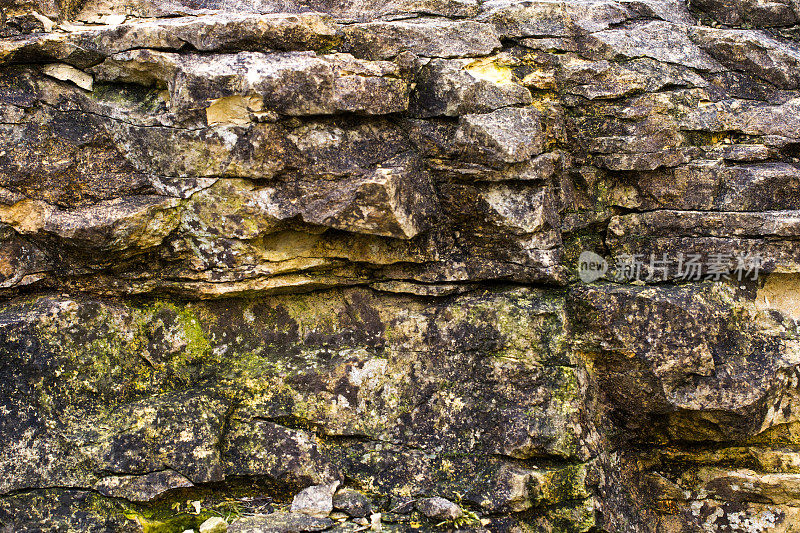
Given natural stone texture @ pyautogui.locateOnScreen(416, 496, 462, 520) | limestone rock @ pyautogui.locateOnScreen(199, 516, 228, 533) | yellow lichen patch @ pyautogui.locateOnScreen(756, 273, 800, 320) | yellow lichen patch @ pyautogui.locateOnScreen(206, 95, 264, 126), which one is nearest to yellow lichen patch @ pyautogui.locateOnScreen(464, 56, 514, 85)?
yellow lichen patch @ pyautogui.locateOnScreen(206, 95, 264, 126)

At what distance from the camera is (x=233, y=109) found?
510cm

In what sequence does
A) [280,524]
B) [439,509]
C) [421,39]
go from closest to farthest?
[280,524] → [439,509] → [421,39]

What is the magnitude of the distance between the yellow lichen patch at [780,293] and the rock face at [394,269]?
0.03 metres

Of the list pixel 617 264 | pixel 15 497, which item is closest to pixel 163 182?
pixel 15 497

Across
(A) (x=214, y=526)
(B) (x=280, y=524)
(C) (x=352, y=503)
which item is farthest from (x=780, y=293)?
(A) (x=214, y=526)

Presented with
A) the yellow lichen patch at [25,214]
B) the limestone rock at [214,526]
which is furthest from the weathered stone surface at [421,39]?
the limestone rock at [214,526]

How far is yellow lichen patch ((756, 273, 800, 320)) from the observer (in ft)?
18.7

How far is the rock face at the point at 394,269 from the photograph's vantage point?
199 inches

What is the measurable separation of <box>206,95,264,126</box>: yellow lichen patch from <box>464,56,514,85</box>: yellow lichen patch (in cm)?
187

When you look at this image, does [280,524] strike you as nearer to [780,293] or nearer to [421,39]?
[421,39]

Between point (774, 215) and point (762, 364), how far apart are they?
131 centimetres

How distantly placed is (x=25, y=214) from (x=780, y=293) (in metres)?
6.56

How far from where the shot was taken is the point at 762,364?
5434 millimetres

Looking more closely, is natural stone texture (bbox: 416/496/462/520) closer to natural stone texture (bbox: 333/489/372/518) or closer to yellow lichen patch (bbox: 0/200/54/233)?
natural stone texture (bbox: 333/489/372/518)
